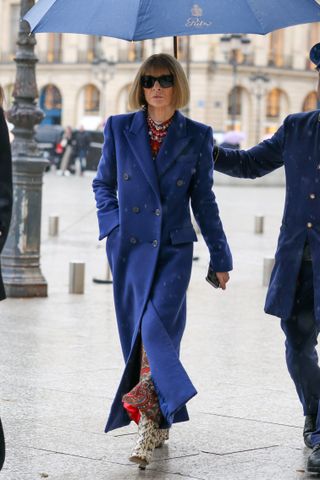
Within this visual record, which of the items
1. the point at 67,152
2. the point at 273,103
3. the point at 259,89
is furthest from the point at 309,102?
the point at 67,152

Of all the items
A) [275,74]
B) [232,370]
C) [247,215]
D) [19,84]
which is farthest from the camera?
[275,74]

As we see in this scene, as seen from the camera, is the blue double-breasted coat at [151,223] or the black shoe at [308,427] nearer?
the blue double-breasted coat at [151,223]

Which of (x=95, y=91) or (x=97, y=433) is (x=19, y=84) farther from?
(x=95, y=91)

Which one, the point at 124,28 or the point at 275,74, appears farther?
the point at 275,74

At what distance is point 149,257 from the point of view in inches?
233

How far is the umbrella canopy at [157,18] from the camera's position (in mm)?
6137

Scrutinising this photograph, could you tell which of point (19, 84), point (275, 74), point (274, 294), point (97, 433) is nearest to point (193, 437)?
point (97, 433)

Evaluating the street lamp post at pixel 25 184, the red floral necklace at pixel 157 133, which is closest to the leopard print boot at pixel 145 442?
the red floral necklace at pixel 157 133

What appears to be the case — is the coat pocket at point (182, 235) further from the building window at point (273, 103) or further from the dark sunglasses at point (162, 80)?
the building window at point (273, 103)

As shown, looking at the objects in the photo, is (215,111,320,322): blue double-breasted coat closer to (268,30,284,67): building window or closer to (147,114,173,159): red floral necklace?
(147,114,173,159): red floral necklace

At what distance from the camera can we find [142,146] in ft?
19.7

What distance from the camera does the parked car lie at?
53.0m

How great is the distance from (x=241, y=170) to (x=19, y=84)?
6038mm

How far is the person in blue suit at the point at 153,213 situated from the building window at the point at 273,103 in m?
69.8
